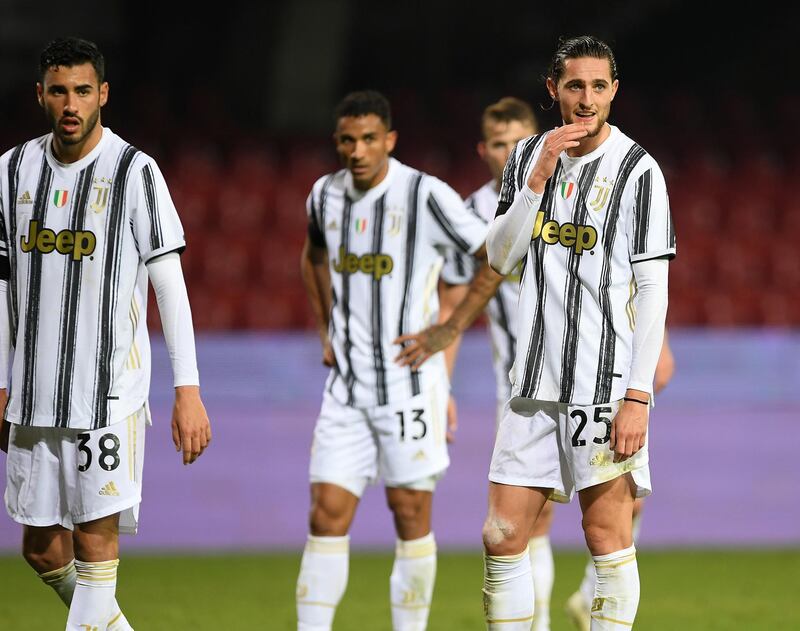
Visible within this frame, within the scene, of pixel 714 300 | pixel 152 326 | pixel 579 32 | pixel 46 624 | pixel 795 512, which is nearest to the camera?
pixel 46 624

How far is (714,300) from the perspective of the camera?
9.47 m

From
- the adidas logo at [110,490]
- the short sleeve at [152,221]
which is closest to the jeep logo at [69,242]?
the short sleeve at [152,221]

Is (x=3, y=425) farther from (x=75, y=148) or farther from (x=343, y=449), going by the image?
(x=343, y=449)

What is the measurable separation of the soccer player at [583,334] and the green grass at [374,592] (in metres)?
1.82

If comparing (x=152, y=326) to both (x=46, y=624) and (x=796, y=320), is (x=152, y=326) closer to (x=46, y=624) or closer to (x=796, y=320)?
(x=46, y=624)

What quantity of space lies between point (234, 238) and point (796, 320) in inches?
158

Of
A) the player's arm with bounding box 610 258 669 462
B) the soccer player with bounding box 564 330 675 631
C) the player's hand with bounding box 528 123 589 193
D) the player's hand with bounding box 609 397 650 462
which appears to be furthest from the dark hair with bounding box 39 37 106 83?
the soccer player with bounding box 564 330 675 631

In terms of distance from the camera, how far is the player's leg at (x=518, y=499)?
3.67 m

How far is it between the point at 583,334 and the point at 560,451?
13.3 inches

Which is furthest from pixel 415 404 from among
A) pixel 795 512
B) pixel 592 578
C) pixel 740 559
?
pixel 795 512

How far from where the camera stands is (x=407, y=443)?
182 inches

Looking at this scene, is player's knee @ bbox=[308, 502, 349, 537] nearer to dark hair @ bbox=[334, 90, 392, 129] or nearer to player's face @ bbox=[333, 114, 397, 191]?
player's face @ bbox=[333, 114, 397, 191]

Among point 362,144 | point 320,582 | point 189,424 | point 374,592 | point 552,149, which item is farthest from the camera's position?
point 374,592

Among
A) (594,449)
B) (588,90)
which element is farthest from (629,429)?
(588,90)
